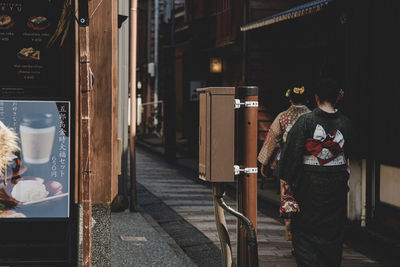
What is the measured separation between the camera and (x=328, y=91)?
581 cm

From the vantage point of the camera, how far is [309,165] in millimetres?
5781

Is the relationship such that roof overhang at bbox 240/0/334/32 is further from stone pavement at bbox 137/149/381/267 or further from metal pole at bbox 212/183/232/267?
metal pole at bbox 212/183/232/267

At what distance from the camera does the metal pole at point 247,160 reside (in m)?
4.67

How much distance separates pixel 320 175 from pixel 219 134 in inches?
61.0

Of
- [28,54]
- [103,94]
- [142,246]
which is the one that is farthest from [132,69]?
[28,54]

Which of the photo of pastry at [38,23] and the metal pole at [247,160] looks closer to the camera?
the metal pole at [247,160]

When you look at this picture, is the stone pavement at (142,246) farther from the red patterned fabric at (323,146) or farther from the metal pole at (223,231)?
the metal pole at (223,231)

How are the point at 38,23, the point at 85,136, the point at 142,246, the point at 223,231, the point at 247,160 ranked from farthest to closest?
the point at 142,246
the point at 38,23
the point at 223,231
the point at 247,160
the point at 85,136

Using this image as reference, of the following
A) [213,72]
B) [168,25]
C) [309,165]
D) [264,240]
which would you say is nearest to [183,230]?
[264,240]

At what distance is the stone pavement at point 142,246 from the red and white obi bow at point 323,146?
2399 millimetres

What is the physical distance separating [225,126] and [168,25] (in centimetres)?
1835

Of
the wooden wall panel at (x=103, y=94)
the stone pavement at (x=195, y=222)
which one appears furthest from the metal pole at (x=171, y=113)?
the wooden wall panel at (x=103, y=94)

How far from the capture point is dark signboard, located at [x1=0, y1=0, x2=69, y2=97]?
5805mm

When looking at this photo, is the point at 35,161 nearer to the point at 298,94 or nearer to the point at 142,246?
the point at 142,246
